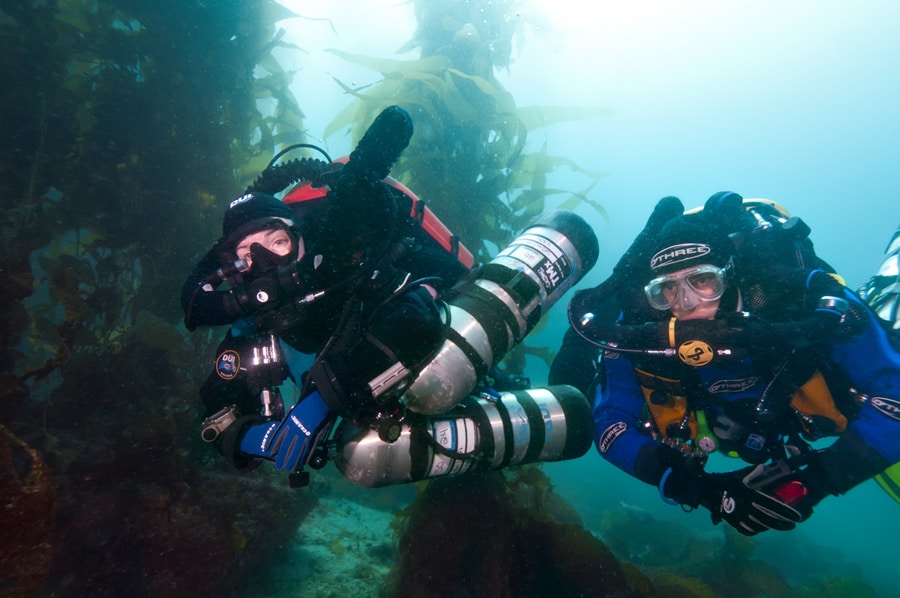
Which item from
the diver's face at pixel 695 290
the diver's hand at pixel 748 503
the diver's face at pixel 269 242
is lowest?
the diver's hand at pixel 748 503

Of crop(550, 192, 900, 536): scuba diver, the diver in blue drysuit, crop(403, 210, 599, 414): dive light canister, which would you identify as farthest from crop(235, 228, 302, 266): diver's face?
crop(550, 192, 900, 536): scuba diver

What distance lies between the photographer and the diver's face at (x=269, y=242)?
2.80 metres

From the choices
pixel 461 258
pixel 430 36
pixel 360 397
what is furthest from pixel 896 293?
pixel 430 36

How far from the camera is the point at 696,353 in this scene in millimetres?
2926

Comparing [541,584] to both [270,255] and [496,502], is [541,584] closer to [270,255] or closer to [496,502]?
[496,502]

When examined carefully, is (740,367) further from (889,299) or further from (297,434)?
(297,434)

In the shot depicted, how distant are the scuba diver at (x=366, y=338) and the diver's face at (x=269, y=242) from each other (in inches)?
0.4

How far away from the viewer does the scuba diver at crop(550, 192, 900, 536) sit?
2.64m

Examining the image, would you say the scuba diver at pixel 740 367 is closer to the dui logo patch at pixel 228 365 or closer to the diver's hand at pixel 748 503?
the diver's hand at pixel 748 503

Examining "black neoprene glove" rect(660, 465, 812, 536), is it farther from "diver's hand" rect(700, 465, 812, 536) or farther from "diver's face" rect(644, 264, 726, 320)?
"diver's face" rect(644, 264, 726, 320)

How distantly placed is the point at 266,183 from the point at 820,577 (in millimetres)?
18528

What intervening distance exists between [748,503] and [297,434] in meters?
2.96

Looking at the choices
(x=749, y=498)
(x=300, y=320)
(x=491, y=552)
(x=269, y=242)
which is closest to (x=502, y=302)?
(x=300, y=320)

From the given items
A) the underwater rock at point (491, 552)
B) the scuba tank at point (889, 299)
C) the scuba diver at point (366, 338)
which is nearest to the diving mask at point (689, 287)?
the scuba diver at point (366, 338)
